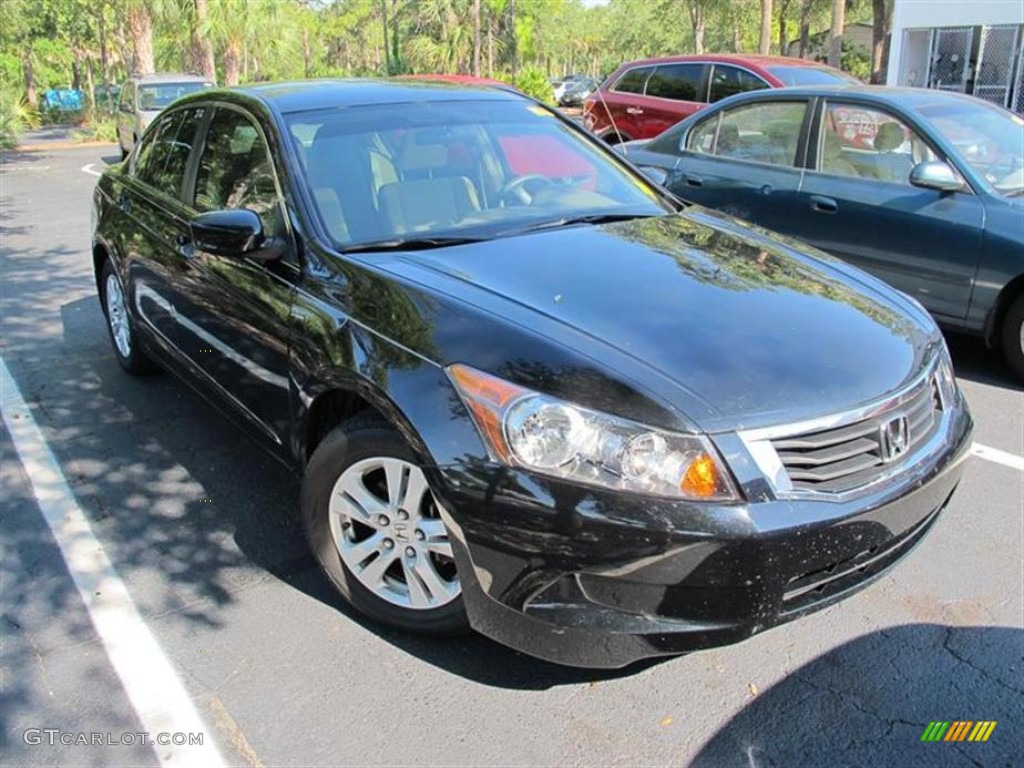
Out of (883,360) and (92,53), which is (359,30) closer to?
(92,53)

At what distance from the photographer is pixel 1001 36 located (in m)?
18.2

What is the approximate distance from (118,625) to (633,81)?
994 centimetres

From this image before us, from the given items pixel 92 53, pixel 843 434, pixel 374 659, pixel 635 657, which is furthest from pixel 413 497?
pixel 92 53

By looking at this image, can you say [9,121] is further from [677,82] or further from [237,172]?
[237,172]

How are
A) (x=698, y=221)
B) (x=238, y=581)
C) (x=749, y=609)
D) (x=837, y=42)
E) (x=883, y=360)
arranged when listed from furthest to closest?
1. (x=837, y=42)
2. (x=698, y=221)
3. (x=238, y=581)
4. (x=883, y=360)
5. (x=749, y=609)

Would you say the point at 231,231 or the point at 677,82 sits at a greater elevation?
the point at 677,82

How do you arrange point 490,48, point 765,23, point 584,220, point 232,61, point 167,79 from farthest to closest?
point 490,48
point 765,23
point 232,61
point 167,79
point 584,220

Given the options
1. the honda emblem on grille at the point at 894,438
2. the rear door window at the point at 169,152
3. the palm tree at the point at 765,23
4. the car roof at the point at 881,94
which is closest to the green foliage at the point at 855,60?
the palm tree at the point at 765,23

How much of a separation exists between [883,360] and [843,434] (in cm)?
38

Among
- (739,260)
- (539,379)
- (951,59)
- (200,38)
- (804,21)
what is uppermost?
(804,21)

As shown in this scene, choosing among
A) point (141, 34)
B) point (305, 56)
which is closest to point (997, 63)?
point (141, 34)

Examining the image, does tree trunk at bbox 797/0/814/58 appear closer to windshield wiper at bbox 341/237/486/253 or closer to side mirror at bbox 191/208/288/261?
windshield wiper at bbox 341/237/486/253

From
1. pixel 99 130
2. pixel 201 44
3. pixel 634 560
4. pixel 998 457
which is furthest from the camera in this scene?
pixel 99 130

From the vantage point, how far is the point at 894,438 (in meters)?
2.46
